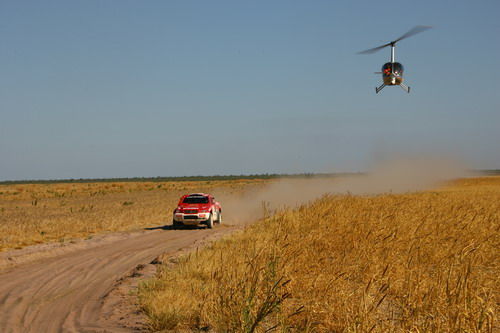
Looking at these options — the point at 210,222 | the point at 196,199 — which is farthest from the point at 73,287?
the point at 196,199

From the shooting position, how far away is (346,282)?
705 centimetres

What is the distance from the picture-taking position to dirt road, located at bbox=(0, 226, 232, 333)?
755 centimetres

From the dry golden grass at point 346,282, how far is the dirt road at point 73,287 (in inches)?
37.8

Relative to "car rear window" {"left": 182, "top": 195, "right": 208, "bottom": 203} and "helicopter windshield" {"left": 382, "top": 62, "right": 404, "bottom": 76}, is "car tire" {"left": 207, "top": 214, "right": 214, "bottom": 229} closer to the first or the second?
"car rear window" {"left": 182, "top": 195, "right": 208, "bottom": 203}

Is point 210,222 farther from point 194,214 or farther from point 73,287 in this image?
point 73,287

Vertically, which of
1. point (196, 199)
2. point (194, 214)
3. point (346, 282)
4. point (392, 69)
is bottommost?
point (194, 214)

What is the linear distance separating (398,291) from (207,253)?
5.88 m

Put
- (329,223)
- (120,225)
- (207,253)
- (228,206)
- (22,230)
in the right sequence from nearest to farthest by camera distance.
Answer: (207,253), (329,223), (22,230), (120,225), (228,206)

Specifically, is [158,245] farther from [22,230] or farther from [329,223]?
[22,230]

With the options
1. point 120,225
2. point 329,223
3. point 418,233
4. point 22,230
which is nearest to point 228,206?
point 120,225

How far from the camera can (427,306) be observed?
18.6 feet

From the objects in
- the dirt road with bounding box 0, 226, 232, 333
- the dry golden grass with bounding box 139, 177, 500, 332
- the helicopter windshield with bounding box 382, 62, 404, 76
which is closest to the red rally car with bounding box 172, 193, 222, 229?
the dirt road with bounding box 0, 226, 232, 333

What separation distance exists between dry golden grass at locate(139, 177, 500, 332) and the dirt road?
959mm

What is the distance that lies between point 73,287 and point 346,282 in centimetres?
661
